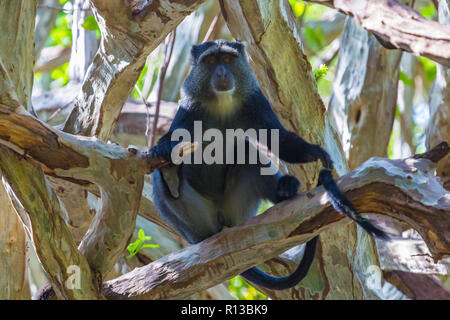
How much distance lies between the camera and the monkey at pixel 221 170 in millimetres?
4211

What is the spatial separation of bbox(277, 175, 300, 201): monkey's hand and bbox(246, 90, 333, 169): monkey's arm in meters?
0.15

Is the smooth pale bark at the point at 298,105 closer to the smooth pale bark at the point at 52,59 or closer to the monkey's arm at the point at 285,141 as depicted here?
the monkey's arm at the point at 285,141

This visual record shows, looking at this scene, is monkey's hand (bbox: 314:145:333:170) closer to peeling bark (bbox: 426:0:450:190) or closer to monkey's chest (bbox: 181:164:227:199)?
monkey's chest (bbox: 181:164:227:199)

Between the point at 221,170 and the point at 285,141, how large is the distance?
0.66 metres

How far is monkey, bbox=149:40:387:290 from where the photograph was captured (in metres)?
4.21

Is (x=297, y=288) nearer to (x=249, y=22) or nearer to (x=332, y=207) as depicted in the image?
(x=332, y=207)

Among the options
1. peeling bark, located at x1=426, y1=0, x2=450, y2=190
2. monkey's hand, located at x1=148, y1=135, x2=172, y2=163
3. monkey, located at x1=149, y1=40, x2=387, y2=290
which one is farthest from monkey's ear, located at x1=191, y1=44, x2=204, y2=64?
peeling bark, located at x1=426, y1=0, x2=450, y2=190

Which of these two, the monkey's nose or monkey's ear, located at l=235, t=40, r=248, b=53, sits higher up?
monkey's ear, located at l=235, t=40, r=248, b=53

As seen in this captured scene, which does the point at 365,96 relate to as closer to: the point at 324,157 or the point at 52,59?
the point at 324,157

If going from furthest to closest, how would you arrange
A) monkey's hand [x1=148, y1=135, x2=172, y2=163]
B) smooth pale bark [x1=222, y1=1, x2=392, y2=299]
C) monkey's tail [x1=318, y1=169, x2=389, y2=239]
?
smooth pale bark [x1=222, y1=1, x2=392, y2=299], monkey's hand [x1=148, y1=135, x2=172, y2=163], monkey's tail [x1=318, y1=169, x2=389, y2=239]

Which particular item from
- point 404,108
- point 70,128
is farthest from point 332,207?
point 404,108

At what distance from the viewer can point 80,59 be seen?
6.34 m

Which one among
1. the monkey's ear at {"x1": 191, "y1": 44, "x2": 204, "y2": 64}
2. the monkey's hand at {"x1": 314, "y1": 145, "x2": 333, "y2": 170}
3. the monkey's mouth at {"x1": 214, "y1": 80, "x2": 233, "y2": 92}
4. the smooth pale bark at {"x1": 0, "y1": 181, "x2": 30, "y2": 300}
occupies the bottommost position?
the smooth pale bark at {"x1": 0, "y1": 181, "x2": 30, "y2": 300}

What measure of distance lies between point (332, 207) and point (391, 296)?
10.7ft
